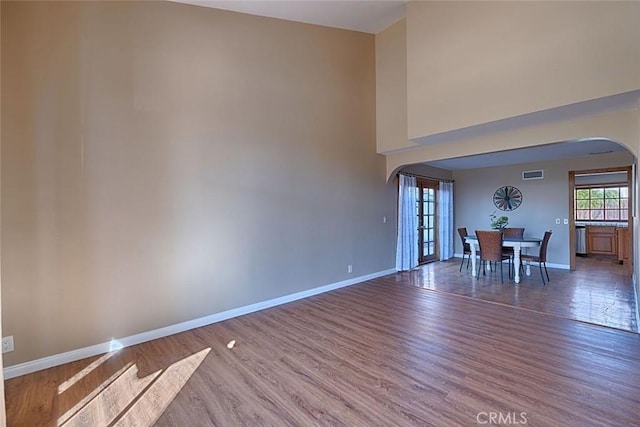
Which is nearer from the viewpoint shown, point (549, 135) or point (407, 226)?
point (549, 135)

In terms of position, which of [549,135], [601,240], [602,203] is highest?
[549,135]

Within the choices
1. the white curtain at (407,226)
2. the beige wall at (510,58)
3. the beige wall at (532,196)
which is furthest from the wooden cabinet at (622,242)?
the beige wall at (510,58)

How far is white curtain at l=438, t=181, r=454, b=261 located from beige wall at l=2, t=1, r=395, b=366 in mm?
4052

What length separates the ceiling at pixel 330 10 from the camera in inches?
147

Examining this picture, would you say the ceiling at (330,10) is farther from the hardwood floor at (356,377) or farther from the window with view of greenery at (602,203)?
the window with view of greenery at (602,203)

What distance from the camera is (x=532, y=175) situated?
7.24m

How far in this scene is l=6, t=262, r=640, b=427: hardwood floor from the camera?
2.04 m

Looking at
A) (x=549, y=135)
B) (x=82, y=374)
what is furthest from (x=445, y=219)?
(x=82, y=374)

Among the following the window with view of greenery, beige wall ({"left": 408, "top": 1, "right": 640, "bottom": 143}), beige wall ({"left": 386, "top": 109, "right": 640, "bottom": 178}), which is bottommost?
the window with view of greenery

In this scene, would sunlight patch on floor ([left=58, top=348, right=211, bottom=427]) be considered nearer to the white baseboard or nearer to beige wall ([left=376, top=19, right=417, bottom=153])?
the white baseboard

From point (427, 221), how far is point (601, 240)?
496 cm

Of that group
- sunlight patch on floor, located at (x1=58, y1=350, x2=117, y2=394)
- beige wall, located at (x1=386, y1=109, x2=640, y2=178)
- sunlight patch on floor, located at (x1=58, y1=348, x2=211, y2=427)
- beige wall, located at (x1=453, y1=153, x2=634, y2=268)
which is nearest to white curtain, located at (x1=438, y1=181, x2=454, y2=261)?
beige wall, located at (x1=453, y1=153, x2=634, y2=268)

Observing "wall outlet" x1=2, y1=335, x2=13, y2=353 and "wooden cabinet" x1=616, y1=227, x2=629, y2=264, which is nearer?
"wall outlet" x1=2, y1=335, x2=13, y2=353

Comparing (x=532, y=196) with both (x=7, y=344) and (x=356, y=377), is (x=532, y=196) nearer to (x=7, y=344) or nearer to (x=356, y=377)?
(x=356, y=377)
